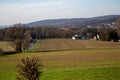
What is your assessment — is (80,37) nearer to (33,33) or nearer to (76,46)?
(33,33)

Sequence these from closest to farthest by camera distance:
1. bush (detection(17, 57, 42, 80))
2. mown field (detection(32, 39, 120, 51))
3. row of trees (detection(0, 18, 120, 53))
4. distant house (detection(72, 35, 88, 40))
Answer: bush (detection(17, 57, 42, 80))
row of trees (detection(0, 18, 120, 53))
mown field (detection(32, 39, 120, 51))
distant house (detection(72, 35, 88, 40))

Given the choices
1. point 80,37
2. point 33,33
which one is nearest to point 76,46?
point 80,37

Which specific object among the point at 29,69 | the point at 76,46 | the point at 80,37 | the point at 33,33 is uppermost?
the point at 29,69

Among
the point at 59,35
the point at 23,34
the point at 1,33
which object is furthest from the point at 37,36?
the point at 23,34

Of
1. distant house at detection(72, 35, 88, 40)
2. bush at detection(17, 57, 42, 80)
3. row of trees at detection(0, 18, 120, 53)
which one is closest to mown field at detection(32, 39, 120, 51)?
row of trees at detection(0, 18, 120, 53)

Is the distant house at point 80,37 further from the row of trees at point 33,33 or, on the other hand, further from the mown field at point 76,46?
the mown field at point 76,46

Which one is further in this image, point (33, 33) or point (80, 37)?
point (33, 33)

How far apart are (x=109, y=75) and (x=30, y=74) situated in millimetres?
8687

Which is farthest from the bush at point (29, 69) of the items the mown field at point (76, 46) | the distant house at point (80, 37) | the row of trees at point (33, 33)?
the distant house at point (80, 37)

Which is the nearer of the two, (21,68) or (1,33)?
(21,68)

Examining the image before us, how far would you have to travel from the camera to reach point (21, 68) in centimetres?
930

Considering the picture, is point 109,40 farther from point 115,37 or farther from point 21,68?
point 21,68

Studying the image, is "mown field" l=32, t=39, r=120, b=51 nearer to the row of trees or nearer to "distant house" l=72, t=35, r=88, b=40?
the row of trees

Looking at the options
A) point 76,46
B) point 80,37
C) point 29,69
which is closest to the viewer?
point 29,69
